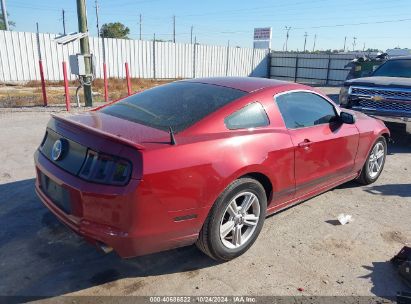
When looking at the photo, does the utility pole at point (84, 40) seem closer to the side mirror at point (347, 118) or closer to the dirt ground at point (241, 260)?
the dirt ground at point (241, 260)

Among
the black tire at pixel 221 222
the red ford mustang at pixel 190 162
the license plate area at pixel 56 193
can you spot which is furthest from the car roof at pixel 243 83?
the license plate area at pixel 56 193

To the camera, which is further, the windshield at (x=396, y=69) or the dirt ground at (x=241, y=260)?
the windshield at (x=396, y=69)

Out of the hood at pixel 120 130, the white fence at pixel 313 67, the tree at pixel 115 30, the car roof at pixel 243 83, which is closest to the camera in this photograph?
the hood at pixel 120 130

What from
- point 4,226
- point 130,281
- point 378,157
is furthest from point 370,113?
point 4,226

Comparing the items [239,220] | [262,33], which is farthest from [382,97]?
[262,33]

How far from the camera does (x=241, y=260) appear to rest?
334cm

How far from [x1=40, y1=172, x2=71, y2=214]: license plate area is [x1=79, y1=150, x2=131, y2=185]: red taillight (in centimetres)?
27

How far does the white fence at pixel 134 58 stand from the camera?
18.2 m

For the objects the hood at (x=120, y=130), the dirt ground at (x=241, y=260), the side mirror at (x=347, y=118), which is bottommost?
the dirt ground at (x=241, y=260)

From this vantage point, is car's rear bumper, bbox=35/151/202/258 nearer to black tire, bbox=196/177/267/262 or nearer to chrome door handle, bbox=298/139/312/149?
black tire, bbox=196/177/267/262

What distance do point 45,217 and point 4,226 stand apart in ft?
1.28

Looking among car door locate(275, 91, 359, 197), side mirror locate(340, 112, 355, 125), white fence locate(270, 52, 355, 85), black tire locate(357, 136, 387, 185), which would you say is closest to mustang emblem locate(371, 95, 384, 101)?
black tire locate(357, 136, 387, 185)

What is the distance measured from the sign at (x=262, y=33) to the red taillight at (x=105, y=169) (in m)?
43.7

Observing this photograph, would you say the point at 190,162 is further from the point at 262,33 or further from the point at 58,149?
the point at 262,33
